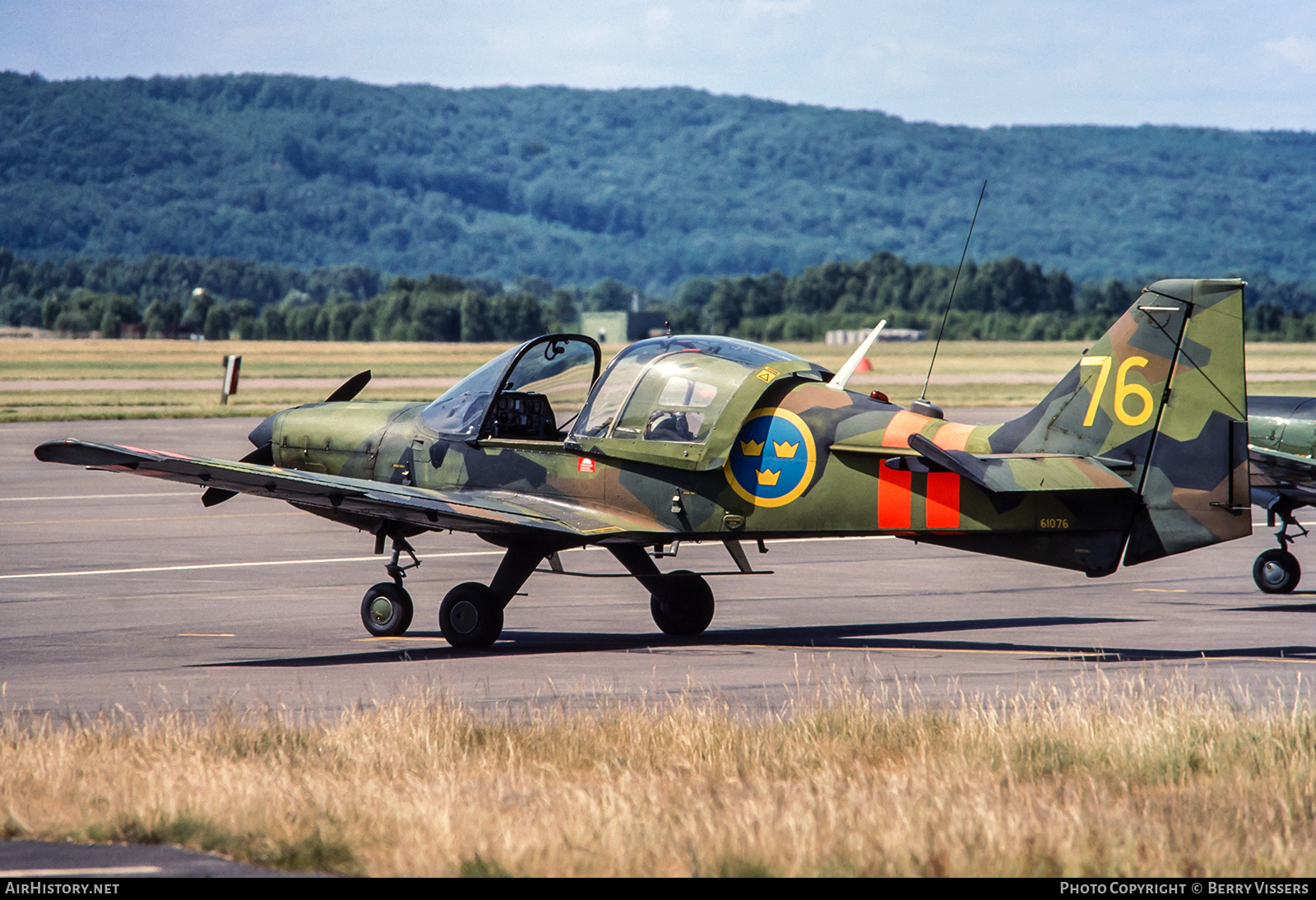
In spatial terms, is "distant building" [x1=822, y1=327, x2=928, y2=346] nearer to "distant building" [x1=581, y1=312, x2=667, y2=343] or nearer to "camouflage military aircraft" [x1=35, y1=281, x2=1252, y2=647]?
"distant building" [x1=581, y1=312, x2=667, y2=343]

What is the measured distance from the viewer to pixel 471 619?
13.9m

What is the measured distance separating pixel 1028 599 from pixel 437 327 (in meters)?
142

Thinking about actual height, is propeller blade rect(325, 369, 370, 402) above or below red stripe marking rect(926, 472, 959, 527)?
above

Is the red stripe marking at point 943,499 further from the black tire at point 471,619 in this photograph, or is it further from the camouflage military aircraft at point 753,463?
the black tire at point 471,619

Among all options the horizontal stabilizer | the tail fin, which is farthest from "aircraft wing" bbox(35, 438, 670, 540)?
the tail fin

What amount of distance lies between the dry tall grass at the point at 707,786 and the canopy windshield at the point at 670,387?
3.62 m

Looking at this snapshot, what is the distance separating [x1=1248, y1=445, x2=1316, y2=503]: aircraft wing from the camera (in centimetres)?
1694

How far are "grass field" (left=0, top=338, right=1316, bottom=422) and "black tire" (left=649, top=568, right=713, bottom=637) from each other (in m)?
35.9

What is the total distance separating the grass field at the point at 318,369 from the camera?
55812mm

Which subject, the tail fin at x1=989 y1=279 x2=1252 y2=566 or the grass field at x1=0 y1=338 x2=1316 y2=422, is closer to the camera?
the tail fin at x1=989 y1=279 x2=1252 y2=566

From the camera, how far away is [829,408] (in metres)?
13.6

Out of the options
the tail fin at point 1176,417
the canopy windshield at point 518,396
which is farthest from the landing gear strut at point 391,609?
the tail fin at point 1176,417

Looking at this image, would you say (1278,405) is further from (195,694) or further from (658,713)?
(195,694)
